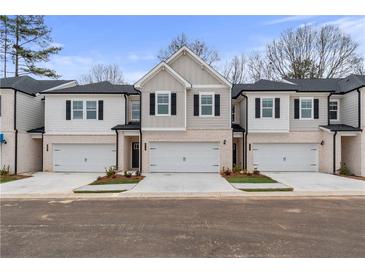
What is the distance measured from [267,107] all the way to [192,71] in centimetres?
566

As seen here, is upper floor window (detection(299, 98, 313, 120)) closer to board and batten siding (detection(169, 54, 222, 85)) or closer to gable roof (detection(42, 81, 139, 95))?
board and batten siding (detection(169, 54, 222, 85))

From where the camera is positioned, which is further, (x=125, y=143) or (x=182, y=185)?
(x=125, y=143)

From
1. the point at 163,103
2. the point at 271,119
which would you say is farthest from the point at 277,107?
the point at 163,103

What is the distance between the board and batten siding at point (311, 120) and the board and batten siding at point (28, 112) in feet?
61.5

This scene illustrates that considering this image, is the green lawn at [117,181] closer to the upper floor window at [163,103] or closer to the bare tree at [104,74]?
the upper floor window at [163,103]

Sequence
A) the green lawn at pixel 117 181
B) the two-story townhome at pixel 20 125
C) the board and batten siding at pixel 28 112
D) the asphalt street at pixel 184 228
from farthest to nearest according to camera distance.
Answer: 1. the board and batten siding at pixel 28 112
2. the two-story townhome at pixel 20 125
3. the green lawn at pixel 117 181
4. the asphalt street at pixel 184 228

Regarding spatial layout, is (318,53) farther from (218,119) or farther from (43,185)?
(43,185)

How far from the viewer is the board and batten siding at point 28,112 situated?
17.6m

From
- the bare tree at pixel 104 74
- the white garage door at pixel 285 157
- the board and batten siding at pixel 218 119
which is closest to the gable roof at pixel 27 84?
the board and batten siding at pixel 218 119

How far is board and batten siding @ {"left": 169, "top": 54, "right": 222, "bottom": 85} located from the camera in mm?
17109

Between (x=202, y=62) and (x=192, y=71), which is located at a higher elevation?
(x=202, y=62)

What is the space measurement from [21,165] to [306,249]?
18.3m

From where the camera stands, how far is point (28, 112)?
60.5 feet

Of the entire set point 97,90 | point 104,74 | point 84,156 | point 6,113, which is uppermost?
point 104,74
